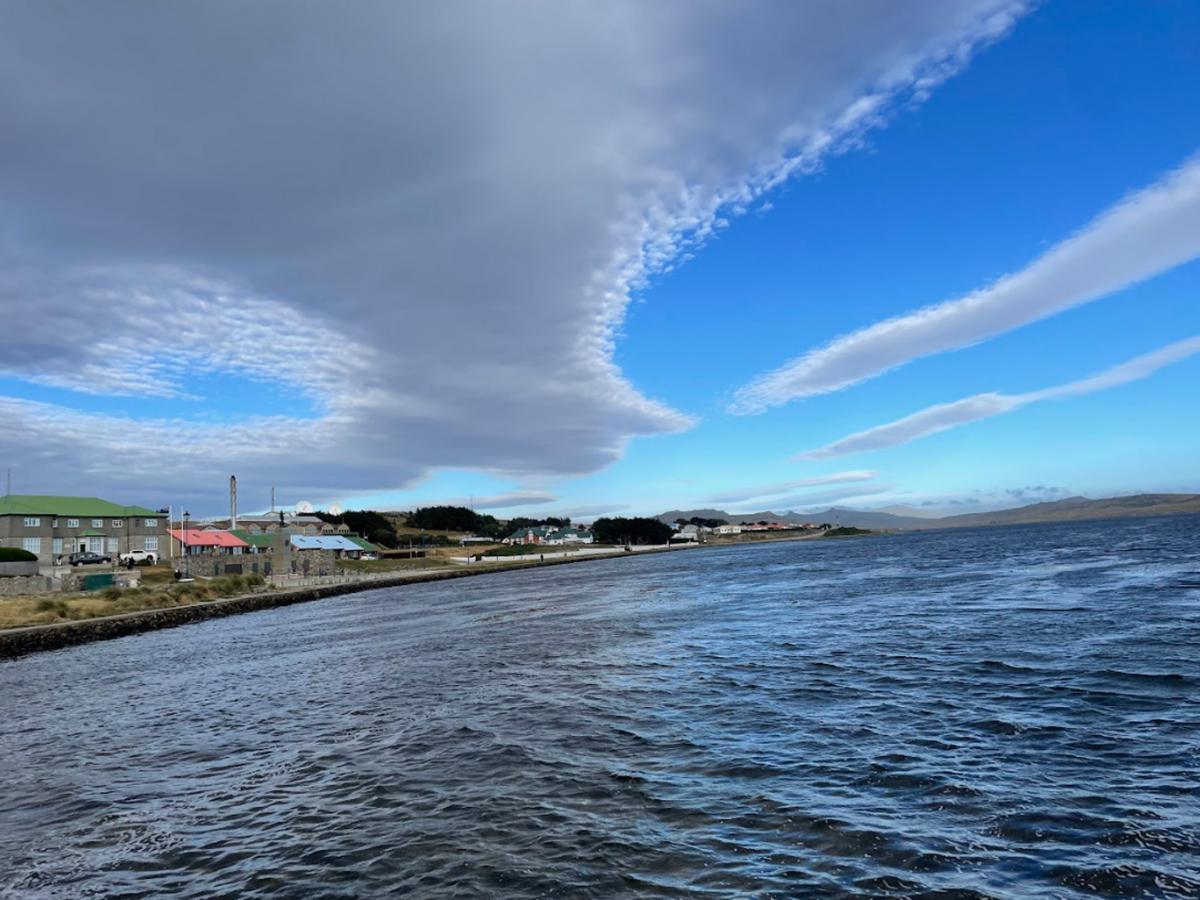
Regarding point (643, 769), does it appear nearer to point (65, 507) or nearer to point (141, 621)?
point (141, 621)

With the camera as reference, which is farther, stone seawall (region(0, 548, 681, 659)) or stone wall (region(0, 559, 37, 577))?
stone wall (region(0, 559, 37, 577))

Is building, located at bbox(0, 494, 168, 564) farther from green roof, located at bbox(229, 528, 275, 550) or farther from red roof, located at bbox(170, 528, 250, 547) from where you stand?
green roof, located at bbox(229, 528, 275, 550)

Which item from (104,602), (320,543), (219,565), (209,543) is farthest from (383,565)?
(104,602)

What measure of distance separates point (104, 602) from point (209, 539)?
176 ft

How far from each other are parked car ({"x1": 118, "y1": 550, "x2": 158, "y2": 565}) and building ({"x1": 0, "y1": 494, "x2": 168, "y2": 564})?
73 centimetres

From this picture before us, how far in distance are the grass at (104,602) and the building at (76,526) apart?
108ft

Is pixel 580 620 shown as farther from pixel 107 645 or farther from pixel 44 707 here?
pixel 107 645

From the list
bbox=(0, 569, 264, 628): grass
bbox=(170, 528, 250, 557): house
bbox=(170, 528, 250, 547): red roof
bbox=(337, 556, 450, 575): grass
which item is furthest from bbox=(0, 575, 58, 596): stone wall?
bbox=(337, 556, 450, 575): grass

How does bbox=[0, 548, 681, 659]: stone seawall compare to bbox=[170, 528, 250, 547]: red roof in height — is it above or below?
below

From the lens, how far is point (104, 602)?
45.9 metres

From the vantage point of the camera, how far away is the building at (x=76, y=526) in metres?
81.8

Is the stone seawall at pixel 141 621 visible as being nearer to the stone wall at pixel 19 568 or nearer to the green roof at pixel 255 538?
the stone wall at pixel 19 568

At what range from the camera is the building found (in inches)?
3219

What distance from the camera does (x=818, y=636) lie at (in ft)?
80.9
